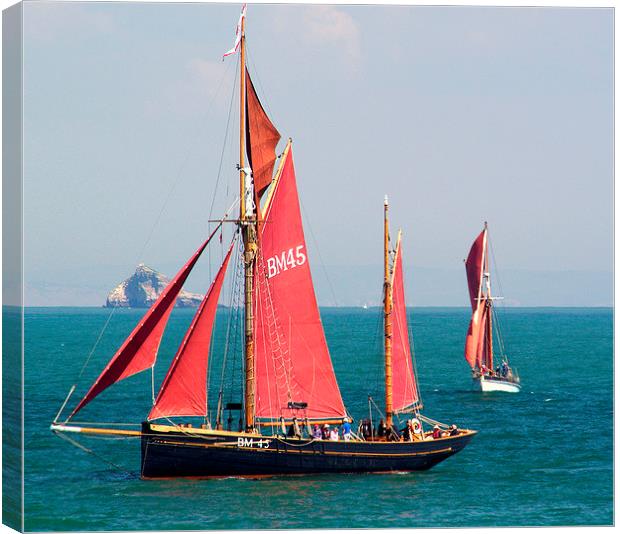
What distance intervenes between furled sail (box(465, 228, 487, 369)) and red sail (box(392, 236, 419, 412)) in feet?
113

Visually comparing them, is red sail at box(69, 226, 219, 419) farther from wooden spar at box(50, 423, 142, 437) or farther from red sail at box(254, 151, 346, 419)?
red sail at box(254, 151, 346, 419)

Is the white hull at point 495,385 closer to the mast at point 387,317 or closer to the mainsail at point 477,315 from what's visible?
the mainsail at point 477,315

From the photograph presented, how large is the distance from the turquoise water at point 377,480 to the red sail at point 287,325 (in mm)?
2246

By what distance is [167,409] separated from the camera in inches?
2021

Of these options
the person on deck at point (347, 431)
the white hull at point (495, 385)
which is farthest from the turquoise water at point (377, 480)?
the person on deck at point (347, 431)

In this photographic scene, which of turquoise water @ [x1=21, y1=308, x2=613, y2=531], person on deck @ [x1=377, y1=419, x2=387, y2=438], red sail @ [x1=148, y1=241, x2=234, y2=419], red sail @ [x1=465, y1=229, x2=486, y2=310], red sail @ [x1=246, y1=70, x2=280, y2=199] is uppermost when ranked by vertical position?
red sail @ [x1=246, y1=70, x2=280, y2=199]

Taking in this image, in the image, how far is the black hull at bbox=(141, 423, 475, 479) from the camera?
5097 cm

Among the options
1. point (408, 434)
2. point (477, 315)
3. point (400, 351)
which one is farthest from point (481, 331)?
point (408, 434)

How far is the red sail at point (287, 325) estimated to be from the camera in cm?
5441

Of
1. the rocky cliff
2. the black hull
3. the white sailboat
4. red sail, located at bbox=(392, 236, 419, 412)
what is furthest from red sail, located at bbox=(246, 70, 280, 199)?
the rocky cliff

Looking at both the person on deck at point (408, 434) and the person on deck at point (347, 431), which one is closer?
the person on deck at point (347, 431)

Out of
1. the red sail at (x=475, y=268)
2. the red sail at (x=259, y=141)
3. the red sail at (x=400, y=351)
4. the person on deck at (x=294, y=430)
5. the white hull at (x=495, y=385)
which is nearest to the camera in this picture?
the red sail at (x=259, y=141)

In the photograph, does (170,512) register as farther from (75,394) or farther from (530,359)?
(530,359)

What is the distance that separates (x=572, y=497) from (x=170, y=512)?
1426 centimetres
